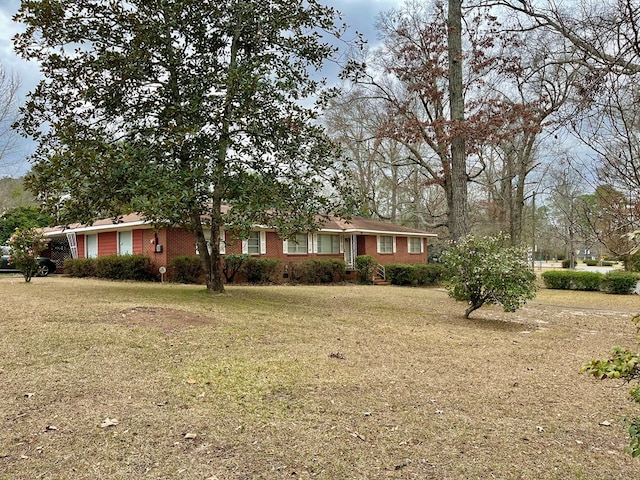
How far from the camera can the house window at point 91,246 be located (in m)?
20.4

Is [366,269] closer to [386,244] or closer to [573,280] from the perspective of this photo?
[386,244]

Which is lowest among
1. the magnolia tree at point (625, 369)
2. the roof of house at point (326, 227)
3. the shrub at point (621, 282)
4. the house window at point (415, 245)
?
the shrub at point (621, 282)

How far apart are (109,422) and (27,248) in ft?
38.7

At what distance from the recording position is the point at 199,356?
579cm

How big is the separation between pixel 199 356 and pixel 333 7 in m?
9.94

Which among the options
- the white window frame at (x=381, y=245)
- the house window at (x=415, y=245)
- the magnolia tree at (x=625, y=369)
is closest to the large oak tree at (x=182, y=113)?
the magnolia tree at (x=625, y=369)

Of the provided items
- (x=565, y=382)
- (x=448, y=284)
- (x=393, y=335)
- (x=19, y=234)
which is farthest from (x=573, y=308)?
(x=19, y=234)

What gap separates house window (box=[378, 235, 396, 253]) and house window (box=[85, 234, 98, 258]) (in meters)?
13.7

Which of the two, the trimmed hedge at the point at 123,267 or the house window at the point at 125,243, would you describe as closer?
the trimmed hedge at the point at 123,267

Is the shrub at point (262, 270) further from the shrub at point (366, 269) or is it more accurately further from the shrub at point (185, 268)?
the shrub at point (366, 269)

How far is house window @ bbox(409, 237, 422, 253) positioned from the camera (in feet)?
87.8

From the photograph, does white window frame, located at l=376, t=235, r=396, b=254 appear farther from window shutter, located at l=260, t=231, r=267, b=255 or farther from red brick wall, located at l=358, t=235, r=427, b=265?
window shutter, located at l=260, t=231, r=267, b=255

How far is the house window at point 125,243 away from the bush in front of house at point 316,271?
21.5 ft

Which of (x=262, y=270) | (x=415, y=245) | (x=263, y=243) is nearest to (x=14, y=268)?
(x=263, y=243)
